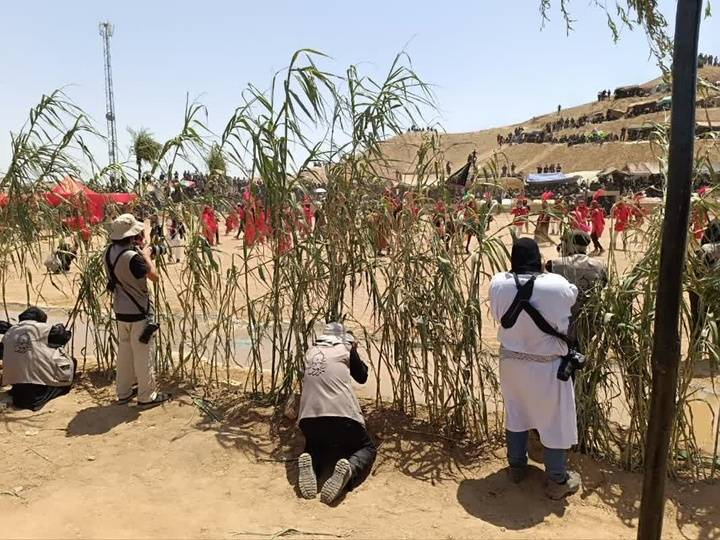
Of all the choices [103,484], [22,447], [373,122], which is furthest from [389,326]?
[22,447]

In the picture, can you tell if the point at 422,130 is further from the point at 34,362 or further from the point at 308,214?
the point at 34,362

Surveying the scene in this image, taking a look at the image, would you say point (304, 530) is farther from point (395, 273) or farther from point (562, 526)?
point (395, 273)

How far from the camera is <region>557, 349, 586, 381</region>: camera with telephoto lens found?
3230 mm

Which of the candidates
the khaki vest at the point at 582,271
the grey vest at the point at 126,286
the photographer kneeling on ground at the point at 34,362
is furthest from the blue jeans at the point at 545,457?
the photographer kneeling on ground at the point at 34,362

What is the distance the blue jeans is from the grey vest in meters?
2.65

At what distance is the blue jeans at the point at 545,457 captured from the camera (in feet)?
10.8

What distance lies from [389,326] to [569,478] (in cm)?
138

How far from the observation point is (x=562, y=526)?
310 centimetres

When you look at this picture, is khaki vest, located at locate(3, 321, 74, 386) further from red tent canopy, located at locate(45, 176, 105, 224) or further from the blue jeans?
the blue jeans

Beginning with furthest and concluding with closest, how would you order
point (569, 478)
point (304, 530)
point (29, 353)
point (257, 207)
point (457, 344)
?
point (29, 353) → point (257, 207) → point (457, 344) → point (569, 478) → point (304, 530)

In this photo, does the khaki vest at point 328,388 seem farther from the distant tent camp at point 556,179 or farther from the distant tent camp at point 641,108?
the distant tent camp at point 641,108

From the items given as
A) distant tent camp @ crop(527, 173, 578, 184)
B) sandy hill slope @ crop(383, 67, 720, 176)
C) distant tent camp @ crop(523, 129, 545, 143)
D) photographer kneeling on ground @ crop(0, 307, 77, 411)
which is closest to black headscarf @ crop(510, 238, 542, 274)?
photographer kneeling on ground @ crop(0, 307, 77, 411)

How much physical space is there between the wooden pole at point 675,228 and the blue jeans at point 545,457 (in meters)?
1.31

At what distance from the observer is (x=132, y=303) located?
14.5 feet
